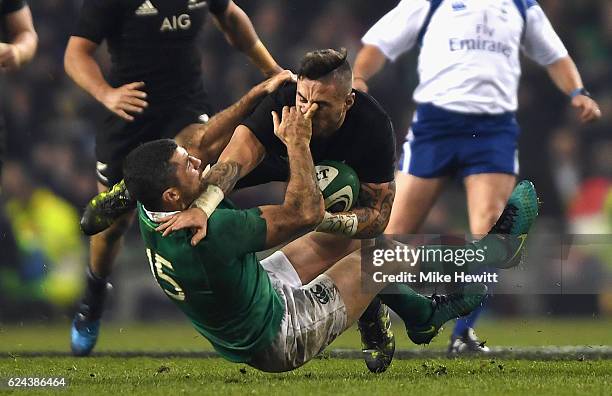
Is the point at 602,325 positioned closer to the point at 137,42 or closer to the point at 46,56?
the point at 137,42

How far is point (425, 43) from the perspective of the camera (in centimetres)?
809

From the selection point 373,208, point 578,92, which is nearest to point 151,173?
point 373,208

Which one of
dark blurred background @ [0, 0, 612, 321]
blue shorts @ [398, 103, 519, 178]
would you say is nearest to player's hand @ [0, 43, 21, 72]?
blue shorts @ [398, 103, 519, 178]

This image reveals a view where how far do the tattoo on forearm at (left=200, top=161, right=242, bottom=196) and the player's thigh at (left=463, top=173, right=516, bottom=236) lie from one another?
6.72 feet

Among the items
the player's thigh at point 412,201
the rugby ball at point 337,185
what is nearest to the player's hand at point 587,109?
the player's thigh at point 412,201

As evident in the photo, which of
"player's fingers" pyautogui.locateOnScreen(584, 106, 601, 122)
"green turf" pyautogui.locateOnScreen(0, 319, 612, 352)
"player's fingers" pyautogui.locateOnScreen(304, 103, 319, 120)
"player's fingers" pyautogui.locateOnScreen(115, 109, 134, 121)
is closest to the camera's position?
"player's fingers" pyautogui.locateOnScreen(304, 103, 319, 120)

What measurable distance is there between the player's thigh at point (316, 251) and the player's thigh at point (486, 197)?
1347mm

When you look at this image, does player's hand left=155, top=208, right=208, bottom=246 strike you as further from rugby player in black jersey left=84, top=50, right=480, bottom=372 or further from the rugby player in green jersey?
rugby player in black jersey left=84, top=50, right=480, bottom=372

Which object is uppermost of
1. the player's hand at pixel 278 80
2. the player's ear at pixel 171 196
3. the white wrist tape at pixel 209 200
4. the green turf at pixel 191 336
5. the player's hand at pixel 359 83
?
the player's hand at pixel 278 80

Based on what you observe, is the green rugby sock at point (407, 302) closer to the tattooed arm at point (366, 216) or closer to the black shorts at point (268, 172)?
the tattooed arm at point (366, 216)

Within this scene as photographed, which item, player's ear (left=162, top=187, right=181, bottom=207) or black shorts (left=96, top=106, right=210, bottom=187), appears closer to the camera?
player's ear (left=162, top=187, right=181, bottom=207)

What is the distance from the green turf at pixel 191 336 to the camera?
28.4ft

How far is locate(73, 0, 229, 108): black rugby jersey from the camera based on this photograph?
7535 millimetres

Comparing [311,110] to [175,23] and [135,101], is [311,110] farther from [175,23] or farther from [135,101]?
[175,23]
